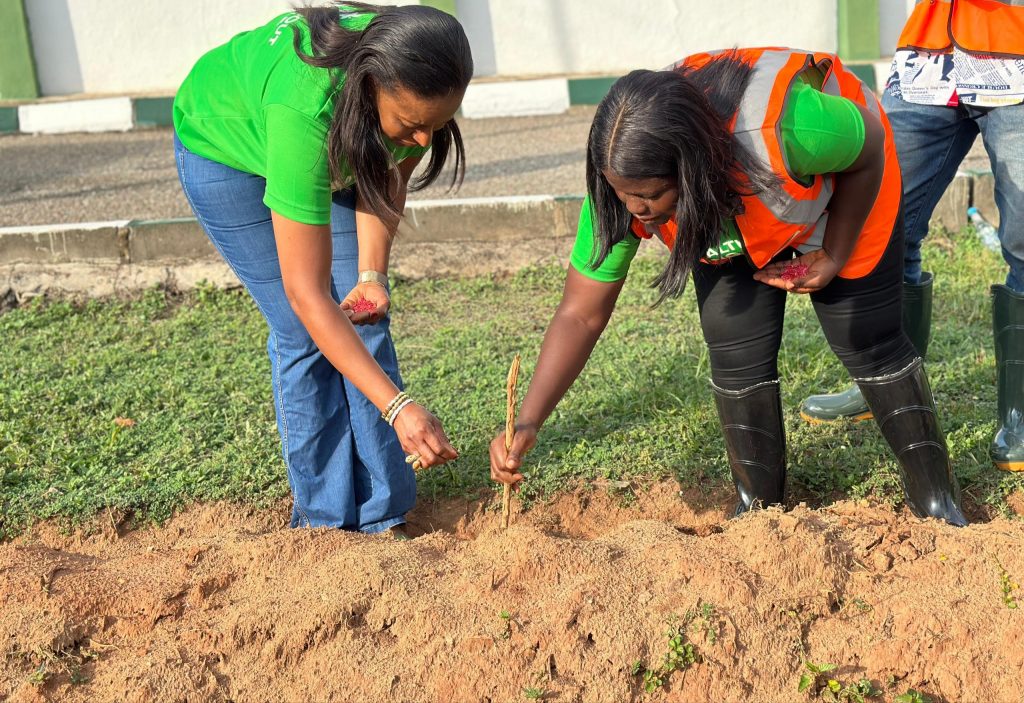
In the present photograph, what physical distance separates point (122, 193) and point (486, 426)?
17.2ft

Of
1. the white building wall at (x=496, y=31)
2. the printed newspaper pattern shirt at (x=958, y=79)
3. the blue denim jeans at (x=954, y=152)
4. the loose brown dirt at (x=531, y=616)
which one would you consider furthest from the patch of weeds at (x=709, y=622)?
the white building wall at (x=496, y=31)

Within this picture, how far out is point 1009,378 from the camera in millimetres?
3572

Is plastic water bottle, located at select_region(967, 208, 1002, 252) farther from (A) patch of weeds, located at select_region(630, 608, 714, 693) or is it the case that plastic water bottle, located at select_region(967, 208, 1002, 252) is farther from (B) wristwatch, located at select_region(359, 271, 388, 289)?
(A) patch of weeds, located at select_region(630, 608, 714, 693)

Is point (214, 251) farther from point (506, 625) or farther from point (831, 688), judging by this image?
point (831, 688)

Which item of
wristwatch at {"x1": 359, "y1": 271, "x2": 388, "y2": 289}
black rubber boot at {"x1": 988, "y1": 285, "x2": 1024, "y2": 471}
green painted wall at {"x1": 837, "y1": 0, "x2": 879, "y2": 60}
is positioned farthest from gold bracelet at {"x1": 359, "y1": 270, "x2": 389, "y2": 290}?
green painted wall at {"x1": 837, "y1": 0, "x2": 879, "y2": 60}

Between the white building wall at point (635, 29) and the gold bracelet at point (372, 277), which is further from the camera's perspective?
the white building wall at point (635, 29)

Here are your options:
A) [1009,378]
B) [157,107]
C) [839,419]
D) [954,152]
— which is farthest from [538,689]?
[157,107]

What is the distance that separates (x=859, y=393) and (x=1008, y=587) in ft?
4.71

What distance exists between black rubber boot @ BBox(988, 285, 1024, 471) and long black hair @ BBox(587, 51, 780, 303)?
60.6 inches

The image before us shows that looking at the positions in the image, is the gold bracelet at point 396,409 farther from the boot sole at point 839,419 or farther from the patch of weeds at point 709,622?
the boot sole at point 839,419

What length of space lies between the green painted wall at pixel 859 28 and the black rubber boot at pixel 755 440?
926cm

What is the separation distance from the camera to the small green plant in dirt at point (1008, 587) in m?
2.53

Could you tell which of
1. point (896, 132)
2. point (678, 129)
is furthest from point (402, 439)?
point (896, 132)

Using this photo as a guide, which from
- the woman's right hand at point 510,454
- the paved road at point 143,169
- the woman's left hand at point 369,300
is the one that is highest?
the woman's left hand at point 369,300
